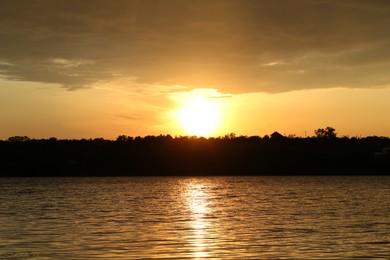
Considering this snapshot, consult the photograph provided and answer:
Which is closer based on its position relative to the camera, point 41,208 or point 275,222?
point 275,222

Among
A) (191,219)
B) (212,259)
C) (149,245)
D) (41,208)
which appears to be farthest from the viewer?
(41,208)

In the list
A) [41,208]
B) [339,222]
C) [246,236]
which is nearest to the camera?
[246,236]

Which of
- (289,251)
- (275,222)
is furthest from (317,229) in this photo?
(289,251)

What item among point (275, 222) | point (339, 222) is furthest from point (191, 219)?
point (339, 222)

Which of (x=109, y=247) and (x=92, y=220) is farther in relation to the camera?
(x=92, y=220)

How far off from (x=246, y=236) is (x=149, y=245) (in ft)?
27.7

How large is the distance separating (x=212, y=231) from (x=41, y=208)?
3546 centimetres

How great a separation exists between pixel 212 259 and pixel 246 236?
11.1m

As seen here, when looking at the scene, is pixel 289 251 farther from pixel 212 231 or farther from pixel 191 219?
pixel 191 219

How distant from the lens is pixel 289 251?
38594 millimetres

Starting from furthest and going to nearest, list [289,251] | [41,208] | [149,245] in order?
[41,208] → [149,245] → [289,251]

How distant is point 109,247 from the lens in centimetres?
4066

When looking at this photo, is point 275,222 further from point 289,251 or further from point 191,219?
point 289,251

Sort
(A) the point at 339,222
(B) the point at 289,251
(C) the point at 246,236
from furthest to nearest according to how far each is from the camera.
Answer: (A) the point at 339,222, (C) the point at 246,236, (B) the point at 289,251
